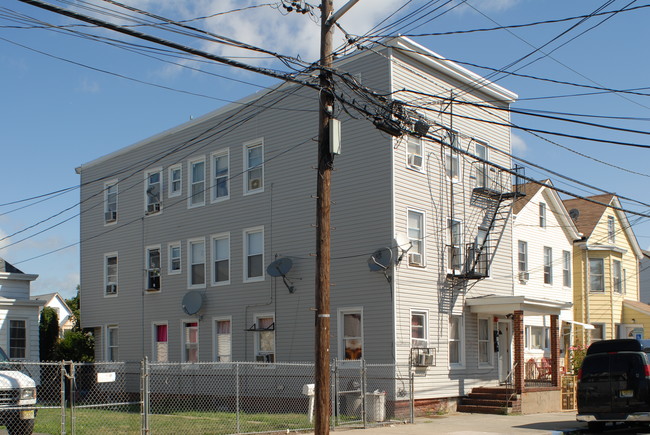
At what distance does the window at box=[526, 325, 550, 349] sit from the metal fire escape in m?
5.32

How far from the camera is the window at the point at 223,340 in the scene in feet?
87.6

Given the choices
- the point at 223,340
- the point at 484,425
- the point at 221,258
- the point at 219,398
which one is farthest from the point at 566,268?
the point at 219,398

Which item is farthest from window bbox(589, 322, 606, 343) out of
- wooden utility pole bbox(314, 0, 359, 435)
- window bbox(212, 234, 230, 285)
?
wooden utility pole bbox(314, 0, 359, 435)

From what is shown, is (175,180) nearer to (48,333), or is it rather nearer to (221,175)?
(221,175)

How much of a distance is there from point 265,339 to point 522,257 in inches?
421

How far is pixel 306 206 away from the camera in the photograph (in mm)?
24531

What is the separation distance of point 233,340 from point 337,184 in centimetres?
697

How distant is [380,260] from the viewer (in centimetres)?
2186

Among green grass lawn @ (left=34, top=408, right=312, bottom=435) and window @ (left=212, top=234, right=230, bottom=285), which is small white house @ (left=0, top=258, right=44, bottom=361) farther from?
window @ (left=212, top=234, right=230, bottom=285)

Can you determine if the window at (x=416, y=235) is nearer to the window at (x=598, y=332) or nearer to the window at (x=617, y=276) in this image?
the window at (x=598, y=332)

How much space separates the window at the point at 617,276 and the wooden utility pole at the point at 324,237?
26.1 meters

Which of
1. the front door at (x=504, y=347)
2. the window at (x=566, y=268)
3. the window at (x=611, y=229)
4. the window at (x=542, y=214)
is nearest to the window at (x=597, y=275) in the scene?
the window at (x=611, y=229)

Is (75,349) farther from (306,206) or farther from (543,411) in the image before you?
(543,411)

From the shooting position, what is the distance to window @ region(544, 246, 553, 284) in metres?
31.2
